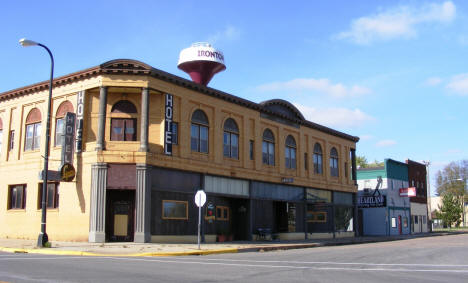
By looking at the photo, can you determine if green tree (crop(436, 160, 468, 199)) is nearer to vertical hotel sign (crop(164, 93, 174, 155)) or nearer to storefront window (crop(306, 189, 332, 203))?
storefront window (crop(306, 189, 332, 203))

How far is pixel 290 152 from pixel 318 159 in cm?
488

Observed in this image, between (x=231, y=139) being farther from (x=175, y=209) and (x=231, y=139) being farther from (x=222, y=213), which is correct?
(x=175, y=209)

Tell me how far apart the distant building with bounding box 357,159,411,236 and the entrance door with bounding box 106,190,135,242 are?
31.0 metres

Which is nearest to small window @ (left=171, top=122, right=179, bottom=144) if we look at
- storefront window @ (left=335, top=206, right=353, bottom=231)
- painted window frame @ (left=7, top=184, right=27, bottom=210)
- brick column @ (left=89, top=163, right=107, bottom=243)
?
brick column @ (left=89, top=163, right=107, bottom=243)

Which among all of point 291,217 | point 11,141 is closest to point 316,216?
point 291,217

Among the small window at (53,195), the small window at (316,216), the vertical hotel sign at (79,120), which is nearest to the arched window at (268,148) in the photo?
the small window at (316,216)

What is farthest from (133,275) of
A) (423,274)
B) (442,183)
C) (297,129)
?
(442,183)

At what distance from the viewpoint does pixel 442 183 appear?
319 feet

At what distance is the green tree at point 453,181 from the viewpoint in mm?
94625

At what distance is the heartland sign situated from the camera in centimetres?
5592

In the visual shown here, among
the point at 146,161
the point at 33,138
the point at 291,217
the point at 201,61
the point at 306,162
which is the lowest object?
the point at 291,217

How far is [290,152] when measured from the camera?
135ft

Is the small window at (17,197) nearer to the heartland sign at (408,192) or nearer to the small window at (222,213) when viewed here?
the small window at (222,213)

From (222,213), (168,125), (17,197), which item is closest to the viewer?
(168,125)
